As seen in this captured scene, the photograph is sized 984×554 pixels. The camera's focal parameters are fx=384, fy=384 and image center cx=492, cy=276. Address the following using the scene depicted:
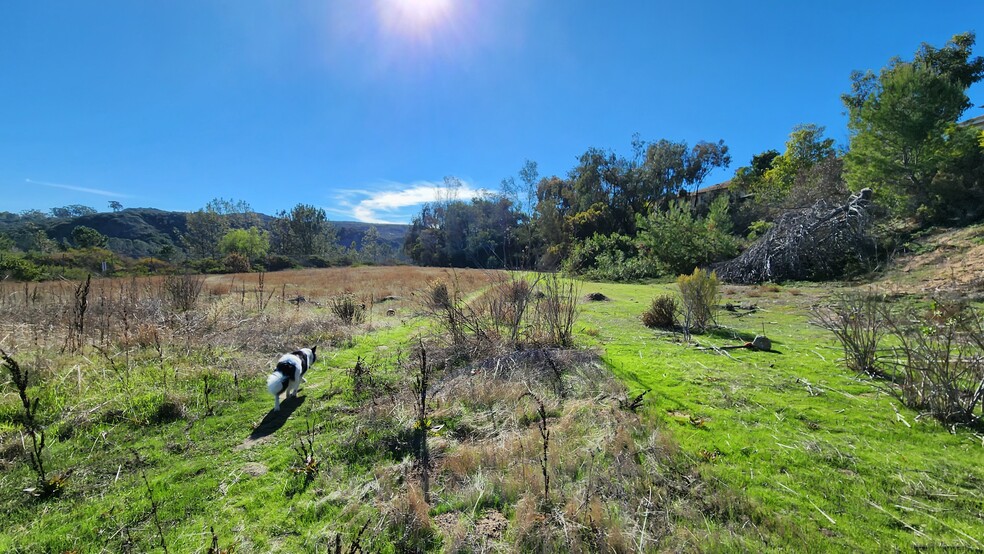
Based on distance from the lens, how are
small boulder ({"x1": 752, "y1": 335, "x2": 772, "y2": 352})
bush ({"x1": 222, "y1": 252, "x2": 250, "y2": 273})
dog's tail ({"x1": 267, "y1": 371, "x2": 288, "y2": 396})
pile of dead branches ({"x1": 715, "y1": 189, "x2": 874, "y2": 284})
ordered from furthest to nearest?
bush ({"x1": 222, "y1": 252, "x2": 250, "y2": 273}) → pile of dead branches ({"x1": 715, "y1": 189, "x2": 874, "y2": 284}) → small boulder ({"x1": 752, "y1": 335, "x2": 772, "y2": 352}) → dog's tail ({"x1": 267, "y1": 371, "x2": 288, "y2": 396})

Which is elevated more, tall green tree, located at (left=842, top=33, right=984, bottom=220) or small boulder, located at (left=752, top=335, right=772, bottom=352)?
tall green tree, located at (left=842, top=33, right=984, bottom=220)

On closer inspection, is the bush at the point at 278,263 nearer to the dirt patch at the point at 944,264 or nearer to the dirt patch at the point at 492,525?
the dirt patch at the point at 492,525

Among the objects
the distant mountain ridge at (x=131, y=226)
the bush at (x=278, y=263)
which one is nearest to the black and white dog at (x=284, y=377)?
the bush at (x=278, y=263)

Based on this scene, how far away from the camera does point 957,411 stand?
2979 mm

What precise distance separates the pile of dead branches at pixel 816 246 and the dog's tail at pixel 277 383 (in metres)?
16.2

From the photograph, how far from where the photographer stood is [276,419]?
3.73 meters

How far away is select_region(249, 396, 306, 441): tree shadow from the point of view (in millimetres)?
3437

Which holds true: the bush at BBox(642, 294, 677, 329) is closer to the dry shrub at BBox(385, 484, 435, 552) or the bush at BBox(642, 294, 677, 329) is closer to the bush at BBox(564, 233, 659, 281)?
the dry shrub at BBox(385, 484, 435, 552)

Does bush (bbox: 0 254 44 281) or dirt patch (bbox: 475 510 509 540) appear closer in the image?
dirt patch (bbox: 475 510 509 540)

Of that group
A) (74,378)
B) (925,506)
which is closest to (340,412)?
(74,378)

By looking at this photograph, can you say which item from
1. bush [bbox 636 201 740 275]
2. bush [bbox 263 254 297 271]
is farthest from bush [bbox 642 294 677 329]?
bush [bbox 263 254 297 271]

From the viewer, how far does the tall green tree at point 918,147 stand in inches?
619

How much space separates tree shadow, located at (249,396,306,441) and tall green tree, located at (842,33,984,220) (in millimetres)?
22919

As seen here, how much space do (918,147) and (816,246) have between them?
943 centimetres
